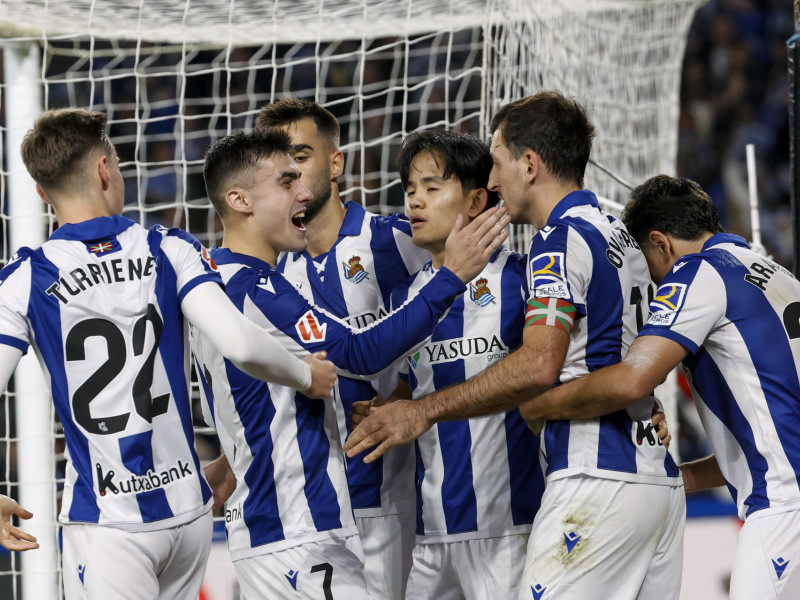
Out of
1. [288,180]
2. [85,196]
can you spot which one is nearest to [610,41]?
[288,180]

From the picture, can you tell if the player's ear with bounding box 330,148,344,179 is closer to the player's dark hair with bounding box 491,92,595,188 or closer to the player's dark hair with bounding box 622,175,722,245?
the player's dark hair with bounding box 491,92,595,188

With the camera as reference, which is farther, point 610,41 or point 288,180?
point 610,41

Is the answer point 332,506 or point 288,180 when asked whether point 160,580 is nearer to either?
point 332,506

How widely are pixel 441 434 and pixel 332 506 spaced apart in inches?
23.0

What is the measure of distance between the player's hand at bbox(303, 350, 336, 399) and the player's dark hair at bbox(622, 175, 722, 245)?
110 centimetres

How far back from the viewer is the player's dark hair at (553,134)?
2.95 m

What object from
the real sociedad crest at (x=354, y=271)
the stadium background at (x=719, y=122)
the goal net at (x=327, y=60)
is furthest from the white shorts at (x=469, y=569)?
the stadium background at (x=719, y=122)

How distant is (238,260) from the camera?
289cm

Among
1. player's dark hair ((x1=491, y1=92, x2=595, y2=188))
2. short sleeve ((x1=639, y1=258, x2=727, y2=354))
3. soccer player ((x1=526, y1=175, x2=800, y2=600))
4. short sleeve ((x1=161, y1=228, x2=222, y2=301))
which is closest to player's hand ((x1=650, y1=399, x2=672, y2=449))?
soccer player ((x1=526, y1=175, x2=800, y2=600))

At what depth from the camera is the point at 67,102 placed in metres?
9.11

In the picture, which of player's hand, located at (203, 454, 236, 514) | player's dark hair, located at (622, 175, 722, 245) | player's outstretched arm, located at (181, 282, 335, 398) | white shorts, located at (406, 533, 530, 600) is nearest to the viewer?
player's outstretched arm, located at (181, 282, 335, 398)

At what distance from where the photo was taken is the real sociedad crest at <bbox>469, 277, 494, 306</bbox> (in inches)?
125

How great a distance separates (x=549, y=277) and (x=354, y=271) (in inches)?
42.6

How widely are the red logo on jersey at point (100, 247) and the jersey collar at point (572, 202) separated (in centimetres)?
130
